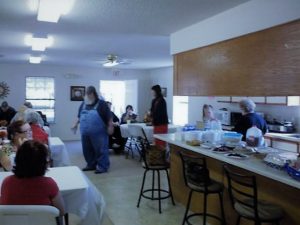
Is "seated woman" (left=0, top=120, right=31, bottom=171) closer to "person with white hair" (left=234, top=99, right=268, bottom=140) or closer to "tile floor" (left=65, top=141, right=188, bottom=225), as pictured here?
"tile floor" (left=65, top=141, right=188, bottom=225)

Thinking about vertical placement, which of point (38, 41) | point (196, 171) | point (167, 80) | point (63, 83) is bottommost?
point (196, 171)

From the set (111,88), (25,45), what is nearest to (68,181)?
(25,45)

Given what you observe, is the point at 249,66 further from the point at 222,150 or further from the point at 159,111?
the point at 159,111

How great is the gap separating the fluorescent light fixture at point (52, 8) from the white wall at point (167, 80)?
586 cm

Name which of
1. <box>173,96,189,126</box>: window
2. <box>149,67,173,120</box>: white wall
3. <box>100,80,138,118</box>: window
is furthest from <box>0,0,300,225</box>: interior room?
<box>100,80,138,118</box>: window

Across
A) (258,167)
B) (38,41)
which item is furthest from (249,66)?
(38,41)

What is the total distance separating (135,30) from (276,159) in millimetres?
2480

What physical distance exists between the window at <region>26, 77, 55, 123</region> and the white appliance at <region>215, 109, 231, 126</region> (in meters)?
4.79

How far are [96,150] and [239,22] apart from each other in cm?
316

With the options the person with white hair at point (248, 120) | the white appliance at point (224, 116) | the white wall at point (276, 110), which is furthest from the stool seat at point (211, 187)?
the white appliance at point (224, 116)

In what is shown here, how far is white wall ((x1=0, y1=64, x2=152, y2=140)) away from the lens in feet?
27.7

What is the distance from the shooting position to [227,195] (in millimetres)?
2961

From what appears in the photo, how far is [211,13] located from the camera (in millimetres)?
3254

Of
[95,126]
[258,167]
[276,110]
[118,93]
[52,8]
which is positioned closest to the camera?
→ [258,167]
